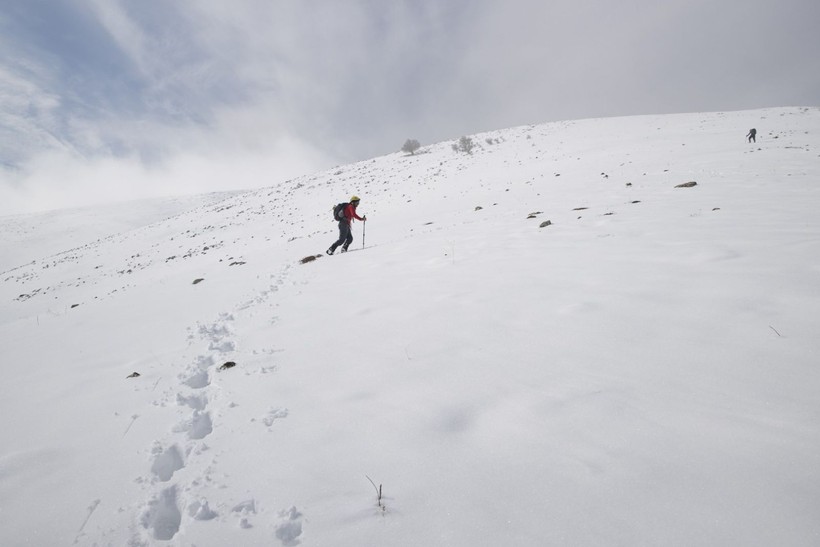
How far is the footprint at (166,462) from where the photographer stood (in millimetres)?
2581

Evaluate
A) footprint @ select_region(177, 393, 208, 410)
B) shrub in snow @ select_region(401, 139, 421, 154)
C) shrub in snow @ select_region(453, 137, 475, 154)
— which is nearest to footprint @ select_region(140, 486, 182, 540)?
footprint @ select_region(177, 393, 208, 410)

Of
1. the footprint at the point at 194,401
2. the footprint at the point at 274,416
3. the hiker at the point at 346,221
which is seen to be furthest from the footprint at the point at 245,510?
the hiker at the point at 346,221

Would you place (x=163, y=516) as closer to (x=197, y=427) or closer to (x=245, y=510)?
(x=245, y=510)

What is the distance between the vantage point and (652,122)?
132 ft

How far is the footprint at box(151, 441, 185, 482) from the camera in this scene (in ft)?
8.47

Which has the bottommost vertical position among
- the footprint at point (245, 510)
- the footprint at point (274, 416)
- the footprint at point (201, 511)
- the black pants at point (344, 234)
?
the footprint at point (201, 511)

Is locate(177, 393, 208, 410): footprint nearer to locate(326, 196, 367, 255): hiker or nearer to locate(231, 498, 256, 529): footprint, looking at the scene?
locate(231, 498, 256, 529): footprint

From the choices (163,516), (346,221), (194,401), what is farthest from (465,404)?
(346,221)

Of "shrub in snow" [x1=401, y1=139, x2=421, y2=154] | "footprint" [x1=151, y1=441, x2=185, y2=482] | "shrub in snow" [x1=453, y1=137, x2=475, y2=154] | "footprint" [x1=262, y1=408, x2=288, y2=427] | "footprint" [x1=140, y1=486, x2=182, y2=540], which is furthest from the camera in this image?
"shrub in snow" [x1=401, y1=139, x2=421, y2=154]

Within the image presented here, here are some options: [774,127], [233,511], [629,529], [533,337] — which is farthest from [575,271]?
[774,127]

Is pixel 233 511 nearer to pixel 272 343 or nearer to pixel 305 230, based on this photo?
pixel 272 343

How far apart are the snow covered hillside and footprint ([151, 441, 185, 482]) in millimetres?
18

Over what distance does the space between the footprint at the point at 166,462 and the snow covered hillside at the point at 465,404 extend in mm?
18

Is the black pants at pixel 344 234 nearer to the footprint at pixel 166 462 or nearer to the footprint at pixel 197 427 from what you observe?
the footprint at pixel 197 427
